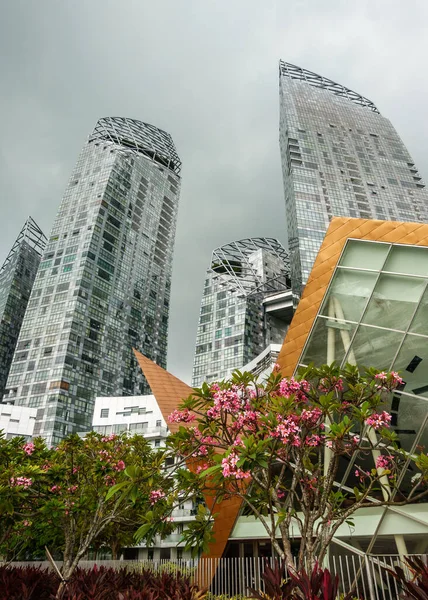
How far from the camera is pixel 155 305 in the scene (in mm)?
111375

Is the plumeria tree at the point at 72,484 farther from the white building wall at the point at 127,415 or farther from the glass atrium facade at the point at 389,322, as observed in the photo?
the white building wall at the point at 127,415

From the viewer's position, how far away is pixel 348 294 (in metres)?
16.5

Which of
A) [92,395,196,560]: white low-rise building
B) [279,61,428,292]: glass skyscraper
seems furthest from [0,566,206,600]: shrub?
[279,61,428,292]: glass skyscraper

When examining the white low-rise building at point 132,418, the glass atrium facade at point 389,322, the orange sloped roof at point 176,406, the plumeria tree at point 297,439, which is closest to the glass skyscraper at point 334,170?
the white low-rise building at point 132,418

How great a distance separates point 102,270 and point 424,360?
86.8 m

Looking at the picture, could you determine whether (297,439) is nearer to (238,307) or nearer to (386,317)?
(386,317)

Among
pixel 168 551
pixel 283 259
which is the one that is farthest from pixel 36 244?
pixel 168 551

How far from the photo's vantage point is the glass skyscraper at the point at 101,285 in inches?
3159

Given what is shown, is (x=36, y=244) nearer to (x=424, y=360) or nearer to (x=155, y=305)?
(x=155, y=305)

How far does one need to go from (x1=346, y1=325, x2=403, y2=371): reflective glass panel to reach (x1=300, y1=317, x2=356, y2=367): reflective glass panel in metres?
0.36

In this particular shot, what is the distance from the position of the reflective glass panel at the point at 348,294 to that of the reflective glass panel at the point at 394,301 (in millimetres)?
306

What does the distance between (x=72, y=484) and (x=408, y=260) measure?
18.3 m

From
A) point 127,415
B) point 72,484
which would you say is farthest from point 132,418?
point 72,484

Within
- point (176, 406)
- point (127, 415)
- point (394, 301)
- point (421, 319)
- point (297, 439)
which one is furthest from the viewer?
point (127, 415)
